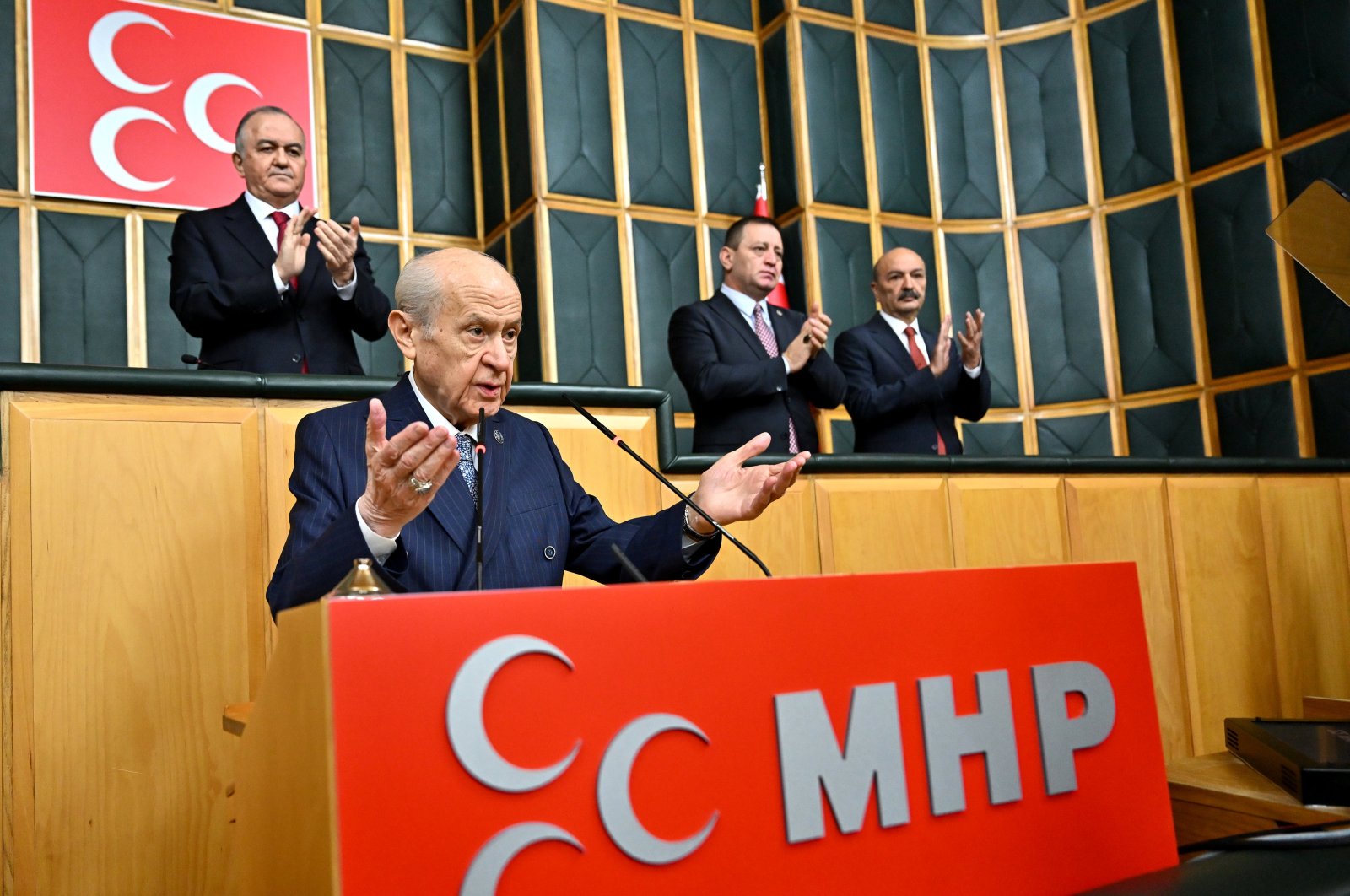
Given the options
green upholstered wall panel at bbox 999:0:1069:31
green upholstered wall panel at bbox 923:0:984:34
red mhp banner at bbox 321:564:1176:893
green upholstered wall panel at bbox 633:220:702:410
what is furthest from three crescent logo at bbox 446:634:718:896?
green upholstered wall panel at bbox 999:0:1069:31

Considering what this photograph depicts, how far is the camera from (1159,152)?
5.23 metres

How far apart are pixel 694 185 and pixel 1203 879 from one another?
14.3ft

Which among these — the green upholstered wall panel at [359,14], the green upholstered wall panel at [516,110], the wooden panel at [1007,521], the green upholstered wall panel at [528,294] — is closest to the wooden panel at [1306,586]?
the wooden panel at [1007,521]

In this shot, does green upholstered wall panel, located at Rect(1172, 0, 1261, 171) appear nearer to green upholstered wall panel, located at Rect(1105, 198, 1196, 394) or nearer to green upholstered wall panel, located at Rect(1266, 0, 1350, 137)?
green upholstered wall panel, located at Rect(1266, 0, 1350, 137)

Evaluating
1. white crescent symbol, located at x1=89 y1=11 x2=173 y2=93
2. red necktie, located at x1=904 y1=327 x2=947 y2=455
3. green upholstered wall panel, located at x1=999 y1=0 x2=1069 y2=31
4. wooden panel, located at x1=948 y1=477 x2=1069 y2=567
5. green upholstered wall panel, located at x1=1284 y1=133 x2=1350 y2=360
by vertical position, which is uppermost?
green upholstered wall panel, located at x1=999 y1=0 x2=1069 y2=31

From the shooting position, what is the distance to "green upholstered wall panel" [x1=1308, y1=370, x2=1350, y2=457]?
4477 millimetres

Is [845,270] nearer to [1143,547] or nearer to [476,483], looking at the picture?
[1143,547]

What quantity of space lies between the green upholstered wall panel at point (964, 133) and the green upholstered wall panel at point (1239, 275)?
38.3 inches

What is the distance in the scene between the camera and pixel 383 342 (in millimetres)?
4938

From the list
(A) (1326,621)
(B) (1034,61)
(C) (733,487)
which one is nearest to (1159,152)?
(B) (1034,61)

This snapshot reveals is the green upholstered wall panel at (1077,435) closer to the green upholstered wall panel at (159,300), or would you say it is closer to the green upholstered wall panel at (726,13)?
the green upholstered wall panel at (726,13)

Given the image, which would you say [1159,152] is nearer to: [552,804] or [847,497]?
[847,497]

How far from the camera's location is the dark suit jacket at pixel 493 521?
1.59m

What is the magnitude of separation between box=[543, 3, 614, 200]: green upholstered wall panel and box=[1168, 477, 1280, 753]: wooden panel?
2820 millimetres
